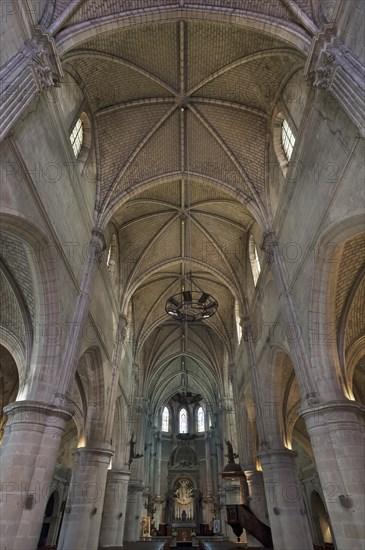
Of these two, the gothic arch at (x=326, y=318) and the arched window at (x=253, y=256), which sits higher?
the arched window at (x=253, y=256)

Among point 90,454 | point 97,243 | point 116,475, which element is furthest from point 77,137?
point 116,475

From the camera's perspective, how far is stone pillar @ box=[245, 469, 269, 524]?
14.9 meters

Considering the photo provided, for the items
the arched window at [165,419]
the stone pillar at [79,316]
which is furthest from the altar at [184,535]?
the stone pillar at [79,316]

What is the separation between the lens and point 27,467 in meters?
7.38

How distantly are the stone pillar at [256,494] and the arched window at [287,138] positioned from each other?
1379 cm

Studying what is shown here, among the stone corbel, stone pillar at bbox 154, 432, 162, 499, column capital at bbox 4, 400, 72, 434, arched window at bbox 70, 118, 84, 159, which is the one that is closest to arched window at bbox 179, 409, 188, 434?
stone pillar at bbox 154, 432, 162, 499

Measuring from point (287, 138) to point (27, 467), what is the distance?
12.2 meters

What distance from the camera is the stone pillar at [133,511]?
69.0 ft

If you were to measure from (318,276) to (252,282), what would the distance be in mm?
7984

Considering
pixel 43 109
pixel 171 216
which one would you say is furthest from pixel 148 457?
pixel 43 109

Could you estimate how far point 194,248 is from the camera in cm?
1956

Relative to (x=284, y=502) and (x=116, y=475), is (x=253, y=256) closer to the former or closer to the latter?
(x=284, y=502)

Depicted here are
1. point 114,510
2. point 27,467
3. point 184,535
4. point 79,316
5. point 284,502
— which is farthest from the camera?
point 184,535

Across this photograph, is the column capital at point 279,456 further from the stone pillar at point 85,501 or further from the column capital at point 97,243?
the column capital at point 97,243
